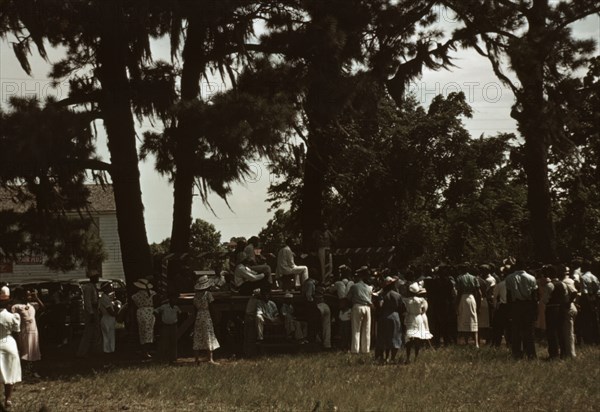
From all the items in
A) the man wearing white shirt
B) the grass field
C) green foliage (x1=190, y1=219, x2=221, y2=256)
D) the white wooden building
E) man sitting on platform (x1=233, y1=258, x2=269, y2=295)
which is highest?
green foliage (x1=190, y1=219, x2=221, y2=256)

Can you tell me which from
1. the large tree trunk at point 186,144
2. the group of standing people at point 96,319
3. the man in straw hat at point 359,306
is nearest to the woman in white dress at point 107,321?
the group of standing people at point 96,319

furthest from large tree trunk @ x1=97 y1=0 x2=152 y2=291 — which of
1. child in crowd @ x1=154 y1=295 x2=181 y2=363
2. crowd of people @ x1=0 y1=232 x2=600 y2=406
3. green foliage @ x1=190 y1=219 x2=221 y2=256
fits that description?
green foliage @ x1=190 y1=219 x2=221 y2=256

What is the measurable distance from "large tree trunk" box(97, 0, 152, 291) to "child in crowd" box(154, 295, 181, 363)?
15.5 ft

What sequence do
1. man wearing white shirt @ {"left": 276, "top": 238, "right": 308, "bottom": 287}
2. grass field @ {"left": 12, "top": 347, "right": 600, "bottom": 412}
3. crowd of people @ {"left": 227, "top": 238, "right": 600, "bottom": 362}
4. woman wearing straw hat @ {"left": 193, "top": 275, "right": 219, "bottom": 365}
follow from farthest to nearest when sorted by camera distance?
man wearing white shirt @ {"left": 276, "top": 238, "right": 308, "bottom": 287}
woman wearing straw hat @ {"left": 193, "top": 275, "right": 219, "bottom": 365}
crowd of people @ {"left": 227, "top": 238, "right": 600, "bottom": 362}
grass field @ {"left": 12, "top": 347, "right": 600, "bottom": 412}

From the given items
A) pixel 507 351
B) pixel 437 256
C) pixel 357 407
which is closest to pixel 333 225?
pixel 437 256

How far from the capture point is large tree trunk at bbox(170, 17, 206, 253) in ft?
73.8

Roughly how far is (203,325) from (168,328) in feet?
2.85

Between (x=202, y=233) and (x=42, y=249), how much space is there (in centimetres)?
9123

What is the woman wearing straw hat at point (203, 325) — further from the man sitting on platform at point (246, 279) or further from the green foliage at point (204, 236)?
the green foliage at point (204, 236)

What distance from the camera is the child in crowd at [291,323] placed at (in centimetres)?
2267

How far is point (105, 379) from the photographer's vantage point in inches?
683

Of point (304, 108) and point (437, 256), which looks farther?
point (437, 256)

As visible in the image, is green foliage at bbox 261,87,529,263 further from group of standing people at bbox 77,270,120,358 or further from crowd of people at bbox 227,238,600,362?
group of standing people at bbox 77,270,120,358

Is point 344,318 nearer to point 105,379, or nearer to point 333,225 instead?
point 105,379
